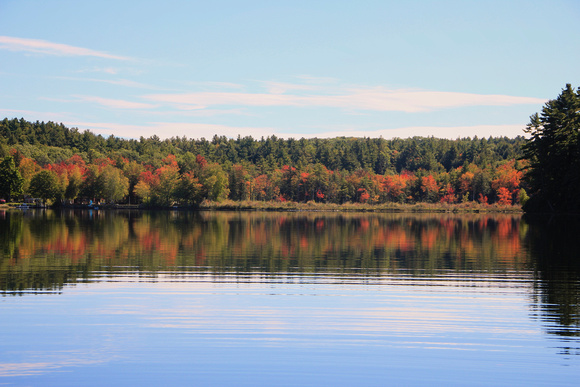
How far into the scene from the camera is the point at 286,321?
488 inches

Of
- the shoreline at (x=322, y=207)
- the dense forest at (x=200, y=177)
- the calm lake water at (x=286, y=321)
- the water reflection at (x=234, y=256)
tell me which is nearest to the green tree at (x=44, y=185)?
the dense forest at (x=200, y=177)

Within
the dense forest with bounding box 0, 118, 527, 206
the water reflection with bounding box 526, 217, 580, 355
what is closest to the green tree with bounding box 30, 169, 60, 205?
the dense forest with bounding box 0, 118, 527, 206

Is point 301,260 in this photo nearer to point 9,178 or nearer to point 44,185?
point 9,178

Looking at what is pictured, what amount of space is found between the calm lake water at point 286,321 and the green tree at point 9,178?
325 ft

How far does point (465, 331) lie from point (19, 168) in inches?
5035

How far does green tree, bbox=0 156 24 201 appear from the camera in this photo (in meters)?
112

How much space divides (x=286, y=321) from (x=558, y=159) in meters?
65.8

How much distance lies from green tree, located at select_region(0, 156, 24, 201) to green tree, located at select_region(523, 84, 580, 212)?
97.5m

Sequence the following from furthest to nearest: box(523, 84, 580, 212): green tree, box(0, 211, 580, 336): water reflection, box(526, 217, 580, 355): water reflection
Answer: box(523, 84, 580, 212): green tree, box(0, 211, 580, 336): water reflection, box(526, 217, 580, 355): water reflection

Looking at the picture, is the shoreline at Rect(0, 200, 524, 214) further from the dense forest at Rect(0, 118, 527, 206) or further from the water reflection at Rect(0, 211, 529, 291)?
the water reflection at Rect(0, 211, 529, 291)

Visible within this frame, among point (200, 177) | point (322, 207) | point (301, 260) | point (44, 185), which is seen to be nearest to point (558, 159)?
point (301, 260)

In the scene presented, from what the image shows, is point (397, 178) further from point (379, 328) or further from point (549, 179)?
point (379, 328)

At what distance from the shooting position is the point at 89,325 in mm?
11812

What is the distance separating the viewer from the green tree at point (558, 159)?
216ft
